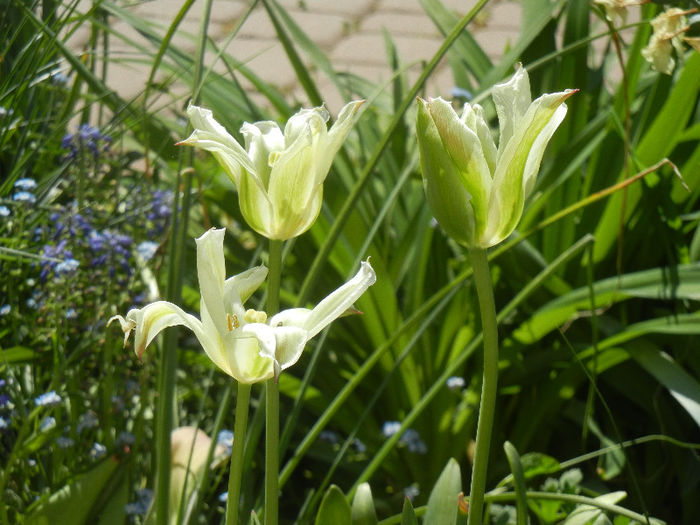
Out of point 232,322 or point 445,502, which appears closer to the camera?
point 232,322

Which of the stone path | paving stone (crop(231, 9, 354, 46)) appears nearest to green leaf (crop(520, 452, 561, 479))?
the stone path

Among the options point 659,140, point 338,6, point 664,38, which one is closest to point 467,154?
point 664,38

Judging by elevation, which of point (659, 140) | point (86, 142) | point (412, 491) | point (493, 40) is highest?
point (493, 40)

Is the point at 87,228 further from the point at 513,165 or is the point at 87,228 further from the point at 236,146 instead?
the point at 513,165

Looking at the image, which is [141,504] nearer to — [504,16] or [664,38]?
[664,38]

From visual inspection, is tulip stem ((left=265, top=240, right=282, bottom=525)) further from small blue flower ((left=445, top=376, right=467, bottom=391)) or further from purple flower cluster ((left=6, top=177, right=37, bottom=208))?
small blue flower ((left=445, top=376, right=467, bottom=391))

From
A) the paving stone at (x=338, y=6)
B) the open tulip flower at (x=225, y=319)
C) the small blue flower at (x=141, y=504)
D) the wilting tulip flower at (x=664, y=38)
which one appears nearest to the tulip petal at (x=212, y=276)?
the open tulip flower at (x=225, y=319)

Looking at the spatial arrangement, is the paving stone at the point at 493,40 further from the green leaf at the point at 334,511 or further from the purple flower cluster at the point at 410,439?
the green leaf at the point at 334,511
